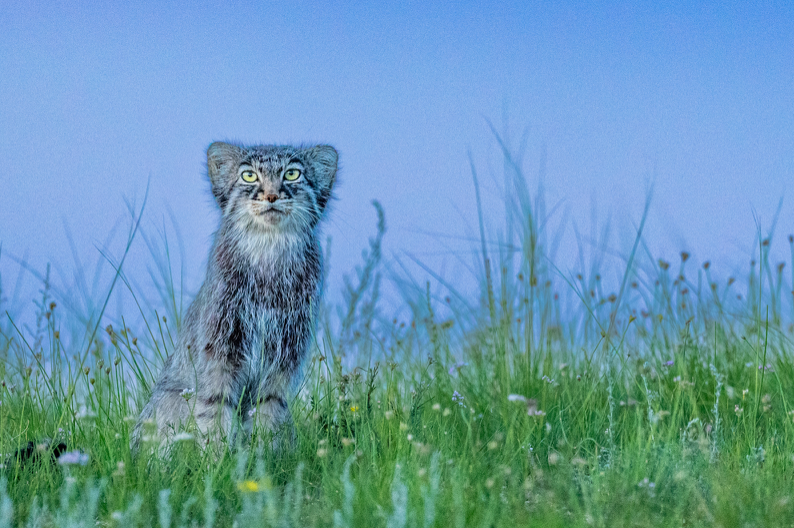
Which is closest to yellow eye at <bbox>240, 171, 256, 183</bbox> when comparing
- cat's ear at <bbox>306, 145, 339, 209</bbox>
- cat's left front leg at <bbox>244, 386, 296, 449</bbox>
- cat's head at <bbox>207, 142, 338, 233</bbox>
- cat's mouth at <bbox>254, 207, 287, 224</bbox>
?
cat's head at <bbox>207, 142, 338, 233</bbox>

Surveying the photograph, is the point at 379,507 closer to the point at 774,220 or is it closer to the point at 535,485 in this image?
the point at 535,485

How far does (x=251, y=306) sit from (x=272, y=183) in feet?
2.54

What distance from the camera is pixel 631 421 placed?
5059 millimetres

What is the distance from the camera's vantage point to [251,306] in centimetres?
499

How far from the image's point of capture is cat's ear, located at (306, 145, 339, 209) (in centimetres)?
536

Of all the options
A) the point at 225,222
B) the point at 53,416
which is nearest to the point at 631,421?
the point at 225,222

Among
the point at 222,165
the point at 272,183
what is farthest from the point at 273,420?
the point at 222,165

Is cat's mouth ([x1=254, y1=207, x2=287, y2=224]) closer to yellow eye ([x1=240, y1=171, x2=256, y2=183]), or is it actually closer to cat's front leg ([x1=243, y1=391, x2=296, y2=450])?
yellow eye ([x1=240, y1=171, x2=256, y2=183])

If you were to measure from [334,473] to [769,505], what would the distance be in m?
1.93

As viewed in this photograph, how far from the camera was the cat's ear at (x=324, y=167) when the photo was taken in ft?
17.6

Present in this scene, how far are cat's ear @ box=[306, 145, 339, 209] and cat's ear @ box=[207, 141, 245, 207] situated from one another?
48 cm

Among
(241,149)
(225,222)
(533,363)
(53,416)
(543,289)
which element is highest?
(241,149)

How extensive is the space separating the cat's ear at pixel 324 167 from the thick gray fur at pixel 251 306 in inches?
2.5

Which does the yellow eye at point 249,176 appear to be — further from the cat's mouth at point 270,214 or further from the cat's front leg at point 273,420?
the cat's front leg at point 273,420
